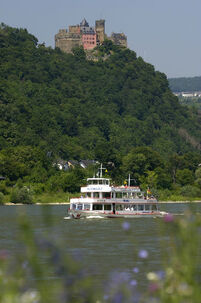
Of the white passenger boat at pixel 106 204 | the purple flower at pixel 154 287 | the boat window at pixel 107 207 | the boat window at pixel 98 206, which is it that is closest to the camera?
the purple flower at pixel 154 287

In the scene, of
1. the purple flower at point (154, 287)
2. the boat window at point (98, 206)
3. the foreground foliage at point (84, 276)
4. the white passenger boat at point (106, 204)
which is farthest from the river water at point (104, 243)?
the purple flower at point (154, 287)

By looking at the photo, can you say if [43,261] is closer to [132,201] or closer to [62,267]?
[62,267]

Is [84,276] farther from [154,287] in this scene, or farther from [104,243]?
[104,243]

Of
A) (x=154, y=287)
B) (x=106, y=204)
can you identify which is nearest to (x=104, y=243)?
(x=106, y=204)

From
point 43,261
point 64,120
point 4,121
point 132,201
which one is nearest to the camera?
point 43,261

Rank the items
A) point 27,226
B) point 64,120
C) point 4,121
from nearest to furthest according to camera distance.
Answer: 1. point 27,226
2. point 4,121
3. point 64,120

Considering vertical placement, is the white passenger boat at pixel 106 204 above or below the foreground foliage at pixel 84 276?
above

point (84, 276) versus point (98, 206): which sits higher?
point (98, 206)

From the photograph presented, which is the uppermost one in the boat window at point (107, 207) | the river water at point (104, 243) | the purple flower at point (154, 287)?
the boat window at point (107, 207)

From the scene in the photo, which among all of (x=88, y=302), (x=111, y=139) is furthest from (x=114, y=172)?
(x=88, y=302)

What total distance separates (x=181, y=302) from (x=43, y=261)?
22507 millimetres

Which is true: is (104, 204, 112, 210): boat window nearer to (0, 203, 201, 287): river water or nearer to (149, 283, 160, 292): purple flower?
(0, 203, 201, 287): river water

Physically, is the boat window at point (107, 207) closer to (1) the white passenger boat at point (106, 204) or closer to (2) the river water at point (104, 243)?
(1) the white passenger boat at point (106, 204)

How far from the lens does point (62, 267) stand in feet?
24.5
